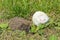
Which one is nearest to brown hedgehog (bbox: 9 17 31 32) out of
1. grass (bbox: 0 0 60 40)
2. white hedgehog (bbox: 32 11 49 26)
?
white hedgehog (bbox: 32 11 49 26)

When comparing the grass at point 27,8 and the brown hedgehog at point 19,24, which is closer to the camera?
the brown hedgehog at point 19,24

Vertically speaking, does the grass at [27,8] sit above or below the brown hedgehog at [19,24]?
above

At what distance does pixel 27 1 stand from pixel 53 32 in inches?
32.3

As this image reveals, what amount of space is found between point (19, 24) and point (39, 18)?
0.93 ft

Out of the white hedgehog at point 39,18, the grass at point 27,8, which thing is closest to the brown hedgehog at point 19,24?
the white hedgehog at point 39,18

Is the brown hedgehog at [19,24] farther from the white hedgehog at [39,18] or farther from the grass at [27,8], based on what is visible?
the grass at [27,8]

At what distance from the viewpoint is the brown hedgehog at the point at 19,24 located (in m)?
3.30

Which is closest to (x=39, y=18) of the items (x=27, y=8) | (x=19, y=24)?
(x=19, y=24)

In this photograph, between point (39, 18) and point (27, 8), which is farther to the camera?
point (27, 8)

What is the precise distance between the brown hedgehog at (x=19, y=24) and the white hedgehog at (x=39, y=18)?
103 mm

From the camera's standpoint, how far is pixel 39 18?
131 inches

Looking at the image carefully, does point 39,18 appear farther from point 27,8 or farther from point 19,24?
point 27,8

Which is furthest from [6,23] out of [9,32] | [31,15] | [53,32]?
[53,32]

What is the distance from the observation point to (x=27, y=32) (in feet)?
10.7
